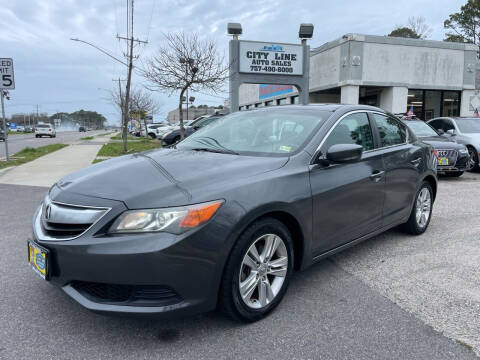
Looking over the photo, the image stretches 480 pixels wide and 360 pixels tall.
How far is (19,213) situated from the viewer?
19.1 ft

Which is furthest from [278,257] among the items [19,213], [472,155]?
[472,155]

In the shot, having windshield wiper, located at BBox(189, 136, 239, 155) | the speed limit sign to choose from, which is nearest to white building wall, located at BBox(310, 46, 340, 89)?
the speed limit sign

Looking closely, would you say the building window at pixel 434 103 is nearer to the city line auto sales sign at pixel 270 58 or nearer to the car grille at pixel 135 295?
the city line auto sales sign at pixel 270 58

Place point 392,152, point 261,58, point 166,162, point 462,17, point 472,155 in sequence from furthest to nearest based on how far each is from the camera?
point 462,17 < point 261,58 < point 472,155 < point 392,152 < point 166,162

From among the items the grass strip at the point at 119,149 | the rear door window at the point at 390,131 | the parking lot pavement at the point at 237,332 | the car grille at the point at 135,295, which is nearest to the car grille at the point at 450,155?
the rear door window at the point at 390,131

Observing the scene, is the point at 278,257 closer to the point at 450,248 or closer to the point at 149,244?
the point at 149,244

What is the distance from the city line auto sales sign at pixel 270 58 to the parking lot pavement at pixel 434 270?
11913 millimetres

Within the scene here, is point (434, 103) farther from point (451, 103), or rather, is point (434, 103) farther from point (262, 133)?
point (262, 133)

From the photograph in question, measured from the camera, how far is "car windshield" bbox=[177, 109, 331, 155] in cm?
329

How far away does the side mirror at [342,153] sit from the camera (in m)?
3.05

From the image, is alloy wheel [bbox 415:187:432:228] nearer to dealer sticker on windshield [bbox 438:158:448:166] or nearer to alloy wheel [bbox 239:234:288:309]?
alloy wheel [bbox 239:234:288:309]

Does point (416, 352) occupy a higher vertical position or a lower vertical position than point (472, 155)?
lower

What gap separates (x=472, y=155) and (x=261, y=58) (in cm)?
909

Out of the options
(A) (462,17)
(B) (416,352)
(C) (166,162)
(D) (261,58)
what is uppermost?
(A) (462,17)
